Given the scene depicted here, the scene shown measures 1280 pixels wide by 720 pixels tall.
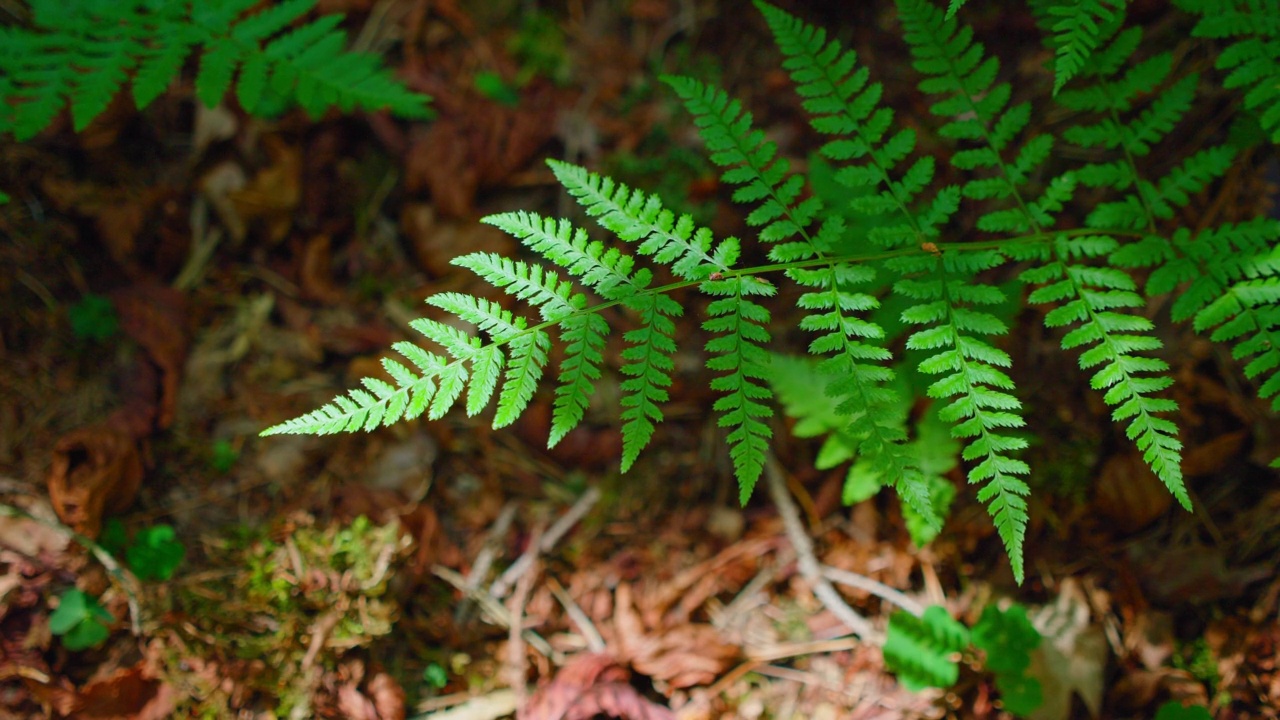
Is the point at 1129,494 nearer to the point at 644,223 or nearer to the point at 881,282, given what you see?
the point at 881,282

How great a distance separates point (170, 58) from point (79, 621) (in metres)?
2.22

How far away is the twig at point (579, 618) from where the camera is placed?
10.2 ft

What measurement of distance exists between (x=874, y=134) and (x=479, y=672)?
263cm

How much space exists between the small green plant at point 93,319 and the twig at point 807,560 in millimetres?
3014

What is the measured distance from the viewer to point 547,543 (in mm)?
3312

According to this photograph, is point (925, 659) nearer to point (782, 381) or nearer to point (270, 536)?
point (782, 381)

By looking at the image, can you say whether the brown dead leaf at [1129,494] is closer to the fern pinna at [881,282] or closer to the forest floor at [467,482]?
the forest floor at [467,482]


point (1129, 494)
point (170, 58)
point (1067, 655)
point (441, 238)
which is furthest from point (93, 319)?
point (1129, 494)

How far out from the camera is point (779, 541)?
3.29 m

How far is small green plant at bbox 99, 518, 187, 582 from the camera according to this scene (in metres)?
2.99

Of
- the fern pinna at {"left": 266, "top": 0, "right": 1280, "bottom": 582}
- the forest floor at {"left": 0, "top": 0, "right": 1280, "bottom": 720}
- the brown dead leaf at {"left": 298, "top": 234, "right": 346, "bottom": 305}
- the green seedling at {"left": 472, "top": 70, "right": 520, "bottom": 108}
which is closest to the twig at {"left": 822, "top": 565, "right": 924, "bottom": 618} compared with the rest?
the forest floor at {"left": 0, "top": 0, "right": 1280, "bottom": 720}

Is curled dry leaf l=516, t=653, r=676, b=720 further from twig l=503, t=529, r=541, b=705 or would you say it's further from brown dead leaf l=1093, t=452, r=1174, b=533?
brown dead leaf l=1093, t=452, r=1174, b=533

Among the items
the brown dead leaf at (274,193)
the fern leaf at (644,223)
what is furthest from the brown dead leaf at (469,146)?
the fern leaf at (644,223)

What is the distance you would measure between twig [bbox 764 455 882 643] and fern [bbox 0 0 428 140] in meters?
2.25
